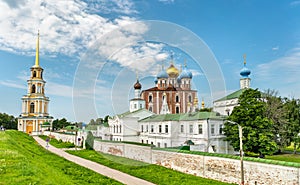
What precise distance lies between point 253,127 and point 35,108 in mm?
53170

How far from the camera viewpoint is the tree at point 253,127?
22438 millimetres

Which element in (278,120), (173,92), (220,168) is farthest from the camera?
(278,120)

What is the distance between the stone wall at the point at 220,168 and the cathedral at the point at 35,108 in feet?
147

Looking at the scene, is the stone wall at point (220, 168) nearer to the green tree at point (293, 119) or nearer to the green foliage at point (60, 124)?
the green tree at point (293, 119)

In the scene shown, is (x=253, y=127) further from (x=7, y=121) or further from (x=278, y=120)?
(x=7, y=121)

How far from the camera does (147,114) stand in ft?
119

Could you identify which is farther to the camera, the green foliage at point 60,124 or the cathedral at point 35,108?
the green foliage at point 60,124

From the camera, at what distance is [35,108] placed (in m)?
61.2

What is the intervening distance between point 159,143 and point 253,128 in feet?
42.0

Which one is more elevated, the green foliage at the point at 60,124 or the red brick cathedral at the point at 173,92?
the red brick cathedral at the point at 173,92

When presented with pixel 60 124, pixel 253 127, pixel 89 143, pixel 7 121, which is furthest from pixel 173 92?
pixel 7 121

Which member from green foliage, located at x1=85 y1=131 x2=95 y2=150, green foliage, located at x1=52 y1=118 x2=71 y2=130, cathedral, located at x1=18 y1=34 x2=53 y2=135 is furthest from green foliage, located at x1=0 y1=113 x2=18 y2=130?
green foliage, located at x1=85 y1=131 x2=95 y2=150

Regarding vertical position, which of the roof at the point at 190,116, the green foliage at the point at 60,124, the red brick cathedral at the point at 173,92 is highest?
the red brick cathedral at the point at 173,92

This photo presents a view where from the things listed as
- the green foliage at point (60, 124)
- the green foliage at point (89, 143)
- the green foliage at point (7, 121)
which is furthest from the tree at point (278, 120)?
the green foliage at point (7, 121)
